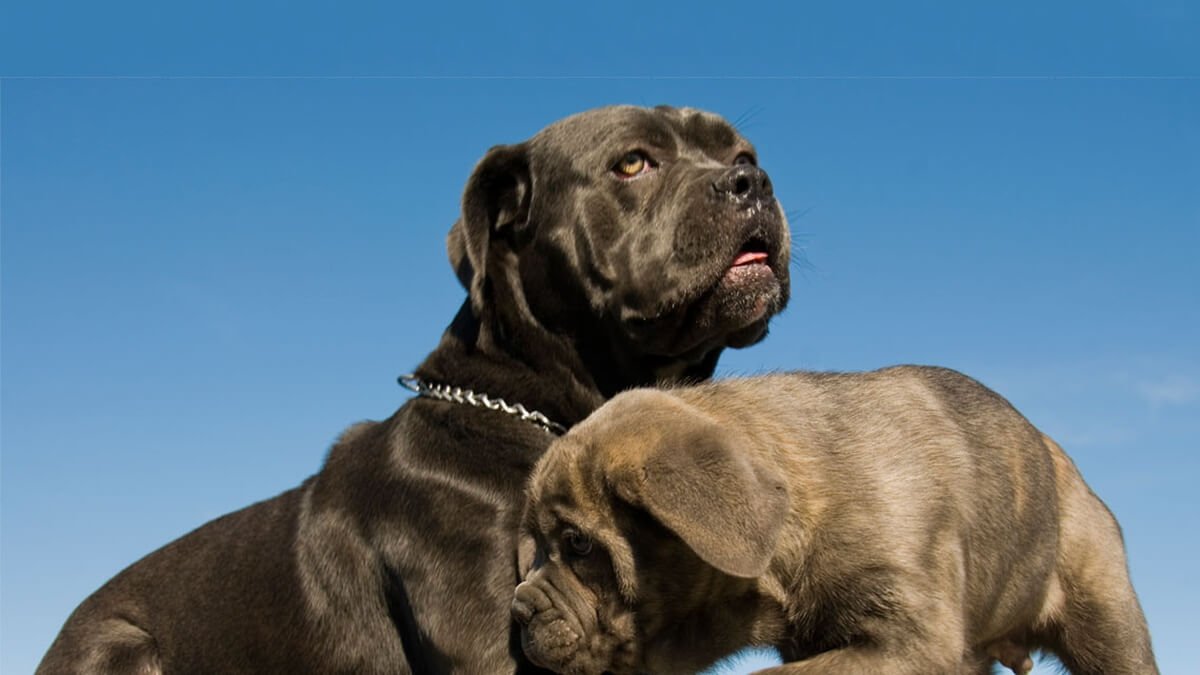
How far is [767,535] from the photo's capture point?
5.86 metres

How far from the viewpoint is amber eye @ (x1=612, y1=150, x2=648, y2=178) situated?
769cm

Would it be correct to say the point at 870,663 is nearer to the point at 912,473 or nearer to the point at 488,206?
the point at 912,473

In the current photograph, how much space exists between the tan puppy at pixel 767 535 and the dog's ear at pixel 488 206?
1388 millimetres

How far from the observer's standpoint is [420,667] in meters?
7.13

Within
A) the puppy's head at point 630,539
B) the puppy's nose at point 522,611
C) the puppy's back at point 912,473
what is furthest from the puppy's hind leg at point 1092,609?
the puppy's nose at point 522,611

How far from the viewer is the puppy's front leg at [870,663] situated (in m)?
5.97

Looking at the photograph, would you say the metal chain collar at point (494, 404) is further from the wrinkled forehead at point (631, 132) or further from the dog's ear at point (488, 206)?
the wrinkled forehead at point (631, 132)

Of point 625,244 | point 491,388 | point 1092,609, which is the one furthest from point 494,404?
point 1092,609

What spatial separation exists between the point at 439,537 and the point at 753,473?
5.40 ft

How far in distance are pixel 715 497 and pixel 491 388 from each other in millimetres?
1816

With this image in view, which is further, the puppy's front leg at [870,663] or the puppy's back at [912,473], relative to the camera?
the puppy's back at [912,473]

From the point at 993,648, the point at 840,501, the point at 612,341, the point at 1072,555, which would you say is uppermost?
the point at 612,341

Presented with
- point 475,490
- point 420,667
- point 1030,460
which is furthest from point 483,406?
point 1030,460

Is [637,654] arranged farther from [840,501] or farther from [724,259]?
[724,259]
